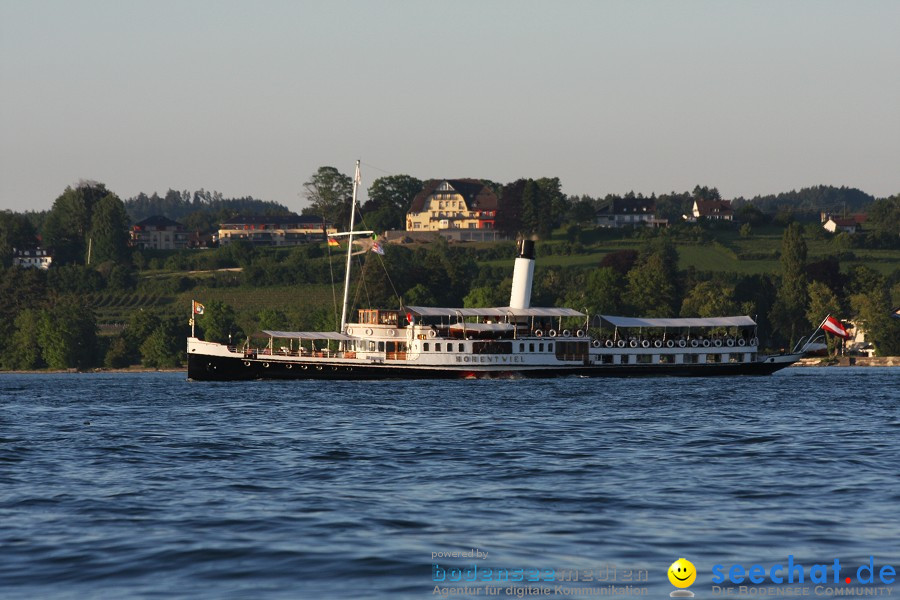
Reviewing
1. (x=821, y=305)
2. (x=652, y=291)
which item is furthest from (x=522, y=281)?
(x=821, y=305)

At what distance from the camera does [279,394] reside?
81875 mm

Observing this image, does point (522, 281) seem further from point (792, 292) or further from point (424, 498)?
point (424, 498)

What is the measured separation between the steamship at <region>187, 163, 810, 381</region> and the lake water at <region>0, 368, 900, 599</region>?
128ft

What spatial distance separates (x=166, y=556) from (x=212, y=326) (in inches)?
6133

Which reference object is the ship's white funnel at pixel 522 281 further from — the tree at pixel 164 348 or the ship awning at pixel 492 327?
the tree at pixel 164 348

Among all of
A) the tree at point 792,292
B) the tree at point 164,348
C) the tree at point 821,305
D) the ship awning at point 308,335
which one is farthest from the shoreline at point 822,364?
the ship awning at point 308,335

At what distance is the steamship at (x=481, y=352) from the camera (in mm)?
101438

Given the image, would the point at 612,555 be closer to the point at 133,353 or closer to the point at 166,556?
the point at 166,556

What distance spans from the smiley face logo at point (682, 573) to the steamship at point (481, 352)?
78102 mm

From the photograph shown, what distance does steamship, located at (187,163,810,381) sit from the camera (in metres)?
101

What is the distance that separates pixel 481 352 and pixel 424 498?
242 ft

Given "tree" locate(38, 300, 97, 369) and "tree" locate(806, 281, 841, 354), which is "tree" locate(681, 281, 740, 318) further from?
"tree" locate(38, 300, 97, 369)

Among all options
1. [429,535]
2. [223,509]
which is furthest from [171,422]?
[429,535]

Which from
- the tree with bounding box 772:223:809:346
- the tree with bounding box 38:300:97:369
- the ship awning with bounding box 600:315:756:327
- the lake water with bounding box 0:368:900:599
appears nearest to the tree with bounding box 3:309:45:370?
the tree with bounding box 38:300:97:369
